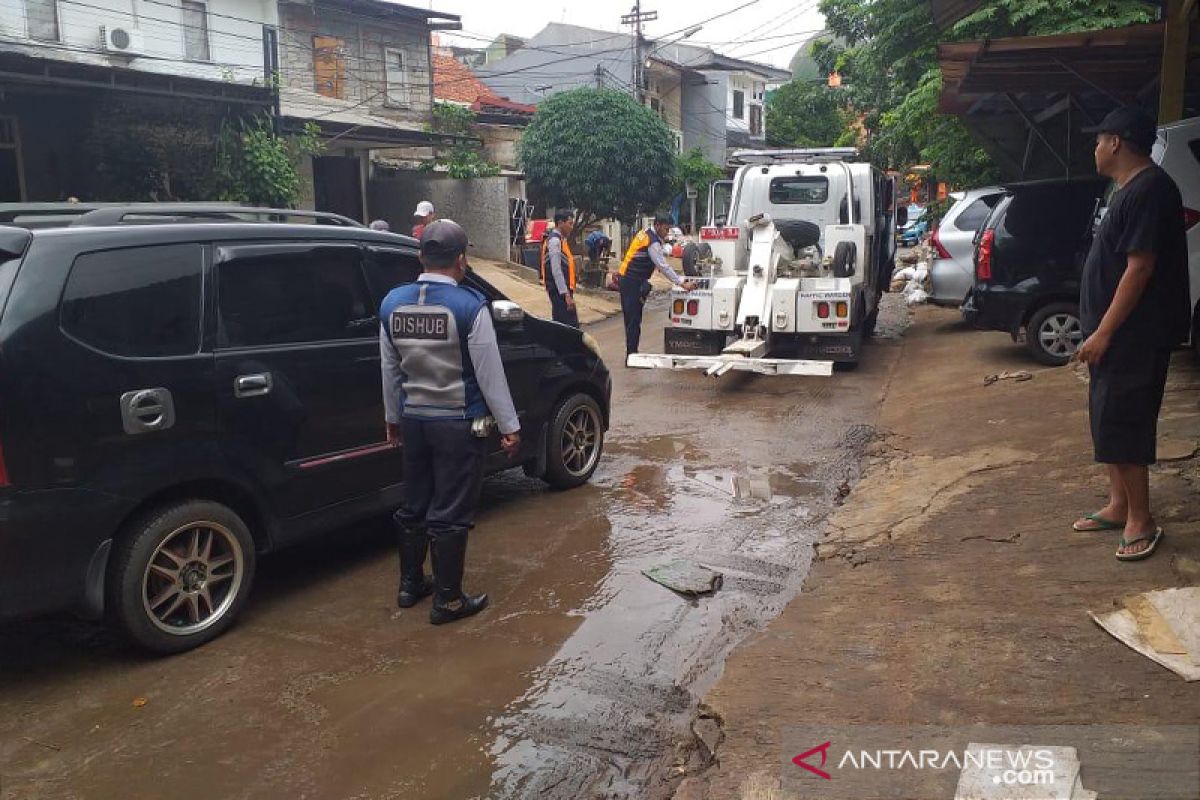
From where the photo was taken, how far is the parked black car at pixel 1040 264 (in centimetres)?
960

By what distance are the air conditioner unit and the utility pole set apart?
18.4 m

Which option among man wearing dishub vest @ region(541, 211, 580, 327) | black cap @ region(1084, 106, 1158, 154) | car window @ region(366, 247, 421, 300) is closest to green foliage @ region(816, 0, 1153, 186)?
man wearing dishub vest @ region(541, 211, 580, 327)

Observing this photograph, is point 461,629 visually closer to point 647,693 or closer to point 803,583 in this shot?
point 647,693

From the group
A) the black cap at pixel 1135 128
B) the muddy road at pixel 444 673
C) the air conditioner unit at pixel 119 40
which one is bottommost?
the muddy road at pixel 444 673

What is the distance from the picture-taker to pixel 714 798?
9.91 ft

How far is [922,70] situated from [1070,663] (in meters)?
14.4

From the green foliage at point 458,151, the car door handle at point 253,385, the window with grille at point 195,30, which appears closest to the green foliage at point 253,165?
the window with grille at point 195,30

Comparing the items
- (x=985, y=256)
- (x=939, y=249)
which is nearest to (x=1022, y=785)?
(x=985, y=256)

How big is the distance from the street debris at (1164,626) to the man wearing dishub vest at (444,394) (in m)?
2.57

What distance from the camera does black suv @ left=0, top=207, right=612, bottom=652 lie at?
365 cm

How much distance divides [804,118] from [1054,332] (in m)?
36.8

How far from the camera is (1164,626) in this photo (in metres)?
3.65

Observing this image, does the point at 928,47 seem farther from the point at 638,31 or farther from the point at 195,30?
the point at 638,31

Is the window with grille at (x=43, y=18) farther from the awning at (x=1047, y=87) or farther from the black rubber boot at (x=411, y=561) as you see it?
the black rubber boot at (x=411, y=561)
